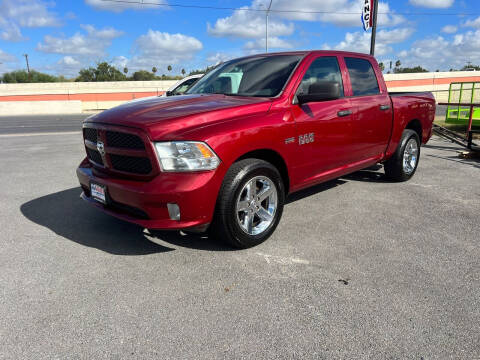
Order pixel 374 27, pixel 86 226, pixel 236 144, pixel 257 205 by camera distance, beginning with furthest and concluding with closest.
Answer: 1. pixel 374 27
2. pixel 86 226
3. pixel 257 205
4. pixel 236 144

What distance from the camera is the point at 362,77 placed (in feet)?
A: 16.2

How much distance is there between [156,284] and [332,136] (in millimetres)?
2577

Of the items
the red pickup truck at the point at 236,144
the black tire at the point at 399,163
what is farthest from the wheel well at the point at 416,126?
the red pickup truck at the point at 236,144

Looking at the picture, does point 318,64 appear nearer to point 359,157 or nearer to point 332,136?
point 332,136

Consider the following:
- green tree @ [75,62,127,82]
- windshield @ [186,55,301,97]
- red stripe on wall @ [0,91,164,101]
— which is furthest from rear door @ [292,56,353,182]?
green tree @ [75,62,127,82]

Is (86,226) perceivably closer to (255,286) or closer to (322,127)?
(255,286)

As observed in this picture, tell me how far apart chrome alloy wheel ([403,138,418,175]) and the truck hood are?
3.24 meters

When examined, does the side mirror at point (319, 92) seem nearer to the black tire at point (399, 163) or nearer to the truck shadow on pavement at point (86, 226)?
the truck shadow on pavement at point (86, 226)

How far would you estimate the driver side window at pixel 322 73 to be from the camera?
399 cm

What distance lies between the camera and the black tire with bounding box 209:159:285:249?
321 centimetres

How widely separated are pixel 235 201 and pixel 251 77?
5.59 feet

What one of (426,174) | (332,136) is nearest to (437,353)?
(332,136)

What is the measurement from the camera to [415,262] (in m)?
3.23

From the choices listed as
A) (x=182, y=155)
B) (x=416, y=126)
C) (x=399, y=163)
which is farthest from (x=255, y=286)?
(x=416, y=126)
